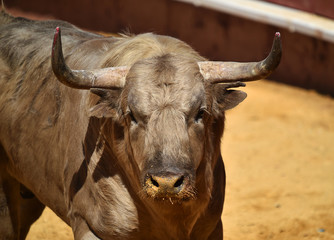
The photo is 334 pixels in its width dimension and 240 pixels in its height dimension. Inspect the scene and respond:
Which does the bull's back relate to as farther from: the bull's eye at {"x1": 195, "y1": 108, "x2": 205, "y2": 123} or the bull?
the bull's eye at {"x1": 195, "y1": 108, "x2": 205, "y2": 123}

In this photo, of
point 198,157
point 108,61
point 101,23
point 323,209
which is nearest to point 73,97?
point 108,61

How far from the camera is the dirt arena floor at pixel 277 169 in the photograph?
7.80 metres

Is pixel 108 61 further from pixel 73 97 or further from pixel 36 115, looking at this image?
pixel 36 115

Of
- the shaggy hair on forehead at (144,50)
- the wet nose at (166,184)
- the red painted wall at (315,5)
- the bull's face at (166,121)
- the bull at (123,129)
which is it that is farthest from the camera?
the red painted wall at (315,5)

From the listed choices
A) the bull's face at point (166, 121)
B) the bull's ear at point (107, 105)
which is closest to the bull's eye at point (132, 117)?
the bull's face at point (166, 121)

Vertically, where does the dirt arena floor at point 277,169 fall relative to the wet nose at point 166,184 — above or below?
Answer: below

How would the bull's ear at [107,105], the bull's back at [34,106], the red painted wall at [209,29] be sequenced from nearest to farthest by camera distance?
the bull's ear at [107,105], the bull's back at [34,106], the red painted wall at [209,29]

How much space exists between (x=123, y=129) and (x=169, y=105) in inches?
22.3

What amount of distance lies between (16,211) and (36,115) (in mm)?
1324

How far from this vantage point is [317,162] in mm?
9352

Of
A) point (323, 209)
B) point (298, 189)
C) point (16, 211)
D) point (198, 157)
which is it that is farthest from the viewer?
point (298, 189)

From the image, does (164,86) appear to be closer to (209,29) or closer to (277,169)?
(277,169)

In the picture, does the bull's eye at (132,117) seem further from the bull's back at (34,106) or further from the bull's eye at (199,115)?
the bull's back at (34,106)

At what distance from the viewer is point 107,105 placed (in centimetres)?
522
